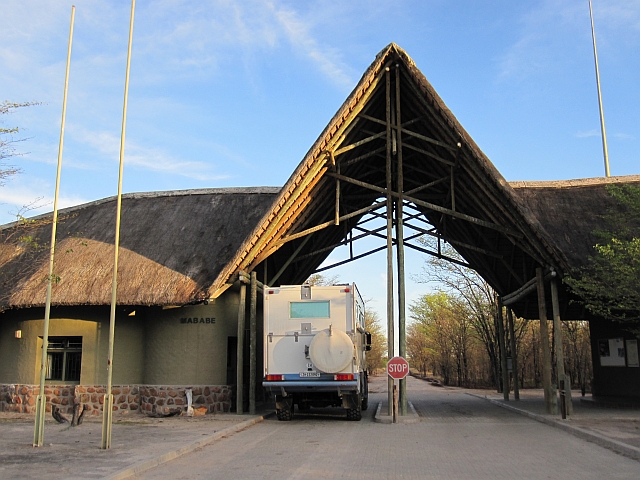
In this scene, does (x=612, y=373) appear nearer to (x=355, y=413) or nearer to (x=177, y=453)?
(x=355, y=413)

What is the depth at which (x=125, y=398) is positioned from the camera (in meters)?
→ 19.2

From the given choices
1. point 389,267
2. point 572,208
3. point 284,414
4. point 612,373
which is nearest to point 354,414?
point 284,414

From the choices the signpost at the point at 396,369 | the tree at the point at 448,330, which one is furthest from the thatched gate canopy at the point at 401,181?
the tree at the point at 448,330

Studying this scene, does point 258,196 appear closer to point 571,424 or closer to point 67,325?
point 67,325

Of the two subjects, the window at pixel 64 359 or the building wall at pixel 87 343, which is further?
the window at pixel 64 359

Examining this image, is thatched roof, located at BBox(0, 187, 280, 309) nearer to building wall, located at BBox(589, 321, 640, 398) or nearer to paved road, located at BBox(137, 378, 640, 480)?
paved road, located at BBox(137, 378, 640, 480)

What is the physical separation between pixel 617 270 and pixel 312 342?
7.79 m

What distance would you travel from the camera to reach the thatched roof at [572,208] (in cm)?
1886

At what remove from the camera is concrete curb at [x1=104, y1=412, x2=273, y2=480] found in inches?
346

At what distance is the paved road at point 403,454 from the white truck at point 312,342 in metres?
1.07

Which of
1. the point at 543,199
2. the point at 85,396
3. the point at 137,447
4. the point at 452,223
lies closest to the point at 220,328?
the point at 85,396

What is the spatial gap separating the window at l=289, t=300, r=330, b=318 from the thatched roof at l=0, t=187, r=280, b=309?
10.1 feet

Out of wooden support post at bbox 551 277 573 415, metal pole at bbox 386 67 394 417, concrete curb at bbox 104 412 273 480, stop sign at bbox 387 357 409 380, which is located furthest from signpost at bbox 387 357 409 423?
wooden support post at bbox 551 277 573 415

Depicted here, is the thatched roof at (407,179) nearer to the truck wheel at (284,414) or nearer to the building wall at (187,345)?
the building wall at (187,345)
